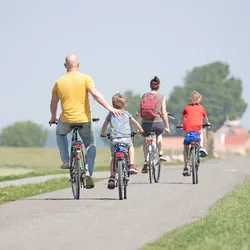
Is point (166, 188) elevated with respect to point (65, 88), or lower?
lower

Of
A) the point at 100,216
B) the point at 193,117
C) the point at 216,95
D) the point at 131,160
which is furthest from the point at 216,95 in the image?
the point at 100,216

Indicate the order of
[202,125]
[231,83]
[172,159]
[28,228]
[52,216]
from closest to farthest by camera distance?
[28,228] → [52,216] → [202,125] → [172,159] → [231,83]

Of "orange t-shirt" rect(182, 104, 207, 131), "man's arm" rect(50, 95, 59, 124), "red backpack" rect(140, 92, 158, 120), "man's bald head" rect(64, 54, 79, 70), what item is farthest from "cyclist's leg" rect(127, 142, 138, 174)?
"orange t-shirt" rect(182, 104, 207, 131)

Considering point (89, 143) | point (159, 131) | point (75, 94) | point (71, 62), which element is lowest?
point (89, 143)

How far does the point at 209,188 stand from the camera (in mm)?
18219

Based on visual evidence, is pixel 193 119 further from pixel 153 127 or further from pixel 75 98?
pixel 75 98

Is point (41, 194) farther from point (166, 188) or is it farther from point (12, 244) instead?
point (12, 244)

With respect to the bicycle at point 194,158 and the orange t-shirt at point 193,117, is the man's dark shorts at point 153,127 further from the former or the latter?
the bicycle at point 194,158

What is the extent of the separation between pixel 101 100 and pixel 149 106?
515 cm

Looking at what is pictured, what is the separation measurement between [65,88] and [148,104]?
500 centimetres

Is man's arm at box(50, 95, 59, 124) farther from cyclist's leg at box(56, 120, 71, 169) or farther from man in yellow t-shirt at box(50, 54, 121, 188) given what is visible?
cyclist's leg at box(56, 120, 71, 169)

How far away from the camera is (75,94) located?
14.7 m

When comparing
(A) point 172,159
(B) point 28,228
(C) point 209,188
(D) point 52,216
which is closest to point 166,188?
(C) point 209,188

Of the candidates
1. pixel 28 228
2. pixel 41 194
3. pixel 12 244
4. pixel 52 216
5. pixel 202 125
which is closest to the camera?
pixel 12 244
